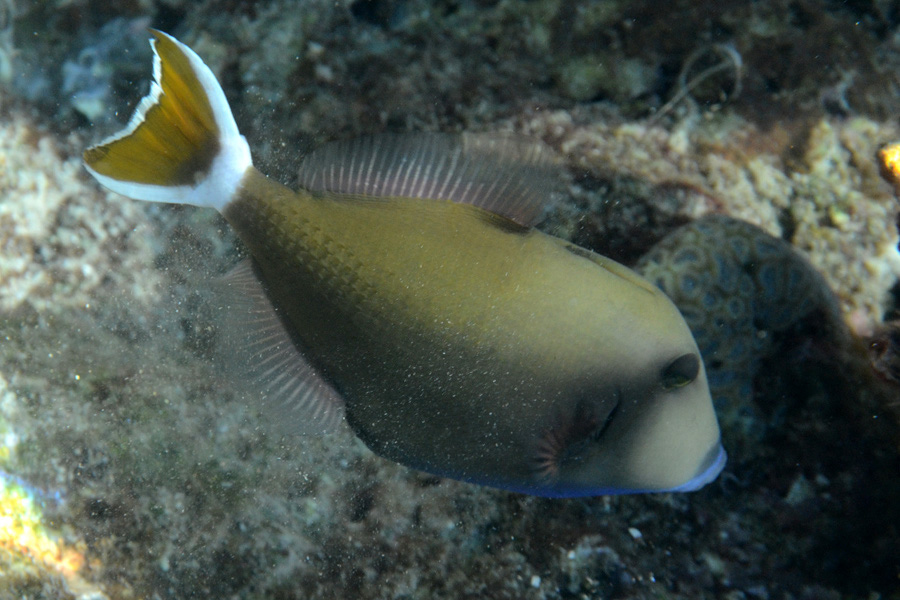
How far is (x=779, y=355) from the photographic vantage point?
250 cm

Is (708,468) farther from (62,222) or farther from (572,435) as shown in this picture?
(62,222)

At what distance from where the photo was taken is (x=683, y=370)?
5.53ft

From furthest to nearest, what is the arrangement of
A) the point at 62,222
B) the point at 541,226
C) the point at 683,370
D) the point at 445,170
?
the point at 62,222 → the point at 541,226 → the point at 445,170 → the point at 683,370

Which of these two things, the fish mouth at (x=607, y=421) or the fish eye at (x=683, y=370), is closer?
the fish eye at (x=683, y=370)

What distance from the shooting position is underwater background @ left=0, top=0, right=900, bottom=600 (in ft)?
7.99

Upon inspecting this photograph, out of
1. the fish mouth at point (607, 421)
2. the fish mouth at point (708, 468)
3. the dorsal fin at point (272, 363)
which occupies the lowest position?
the dorsal fin at point (272, 363)

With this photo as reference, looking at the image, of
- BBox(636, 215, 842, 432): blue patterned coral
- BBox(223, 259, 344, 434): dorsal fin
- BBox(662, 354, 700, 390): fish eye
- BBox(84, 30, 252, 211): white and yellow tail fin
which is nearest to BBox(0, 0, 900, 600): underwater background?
BBox(636, 215, 842, 432): blue patterned coral

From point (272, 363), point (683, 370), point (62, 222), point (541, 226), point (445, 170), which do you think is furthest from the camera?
point (62, 222)

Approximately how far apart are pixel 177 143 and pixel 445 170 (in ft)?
3.18

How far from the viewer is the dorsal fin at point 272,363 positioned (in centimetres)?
207

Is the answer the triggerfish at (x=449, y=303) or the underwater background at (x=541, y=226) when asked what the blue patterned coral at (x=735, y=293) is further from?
the triggerfish at (x=449, y=303)

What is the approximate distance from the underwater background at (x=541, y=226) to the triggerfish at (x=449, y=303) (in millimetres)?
542

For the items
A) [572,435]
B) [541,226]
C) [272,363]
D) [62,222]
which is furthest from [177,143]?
[572,435]

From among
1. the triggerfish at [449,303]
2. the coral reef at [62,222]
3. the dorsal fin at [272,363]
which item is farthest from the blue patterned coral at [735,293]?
the coral reef at [62,222]
